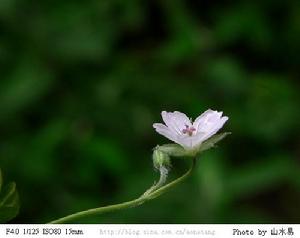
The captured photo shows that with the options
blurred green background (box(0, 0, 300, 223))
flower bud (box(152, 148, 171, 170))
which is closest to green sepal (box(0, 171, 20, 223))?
flower bud (box(152, 148, 171, 170))

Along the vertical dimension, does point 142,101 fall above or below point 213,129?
above

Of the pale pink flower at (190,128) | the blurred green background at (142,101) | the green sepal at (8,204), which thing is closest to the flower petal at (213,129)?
the pale pink flower at (190,128)

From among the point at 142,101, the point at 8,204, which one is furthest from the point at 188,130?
the point at 142,101

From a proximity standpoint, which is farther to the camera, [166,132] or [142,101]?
[142,101]

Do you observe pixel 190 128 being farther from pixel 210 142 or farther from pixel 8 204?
pixel 8 204

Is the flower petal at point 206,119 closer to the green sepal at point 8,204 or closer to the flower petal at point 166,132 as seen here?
the flower petal at point 166,132
